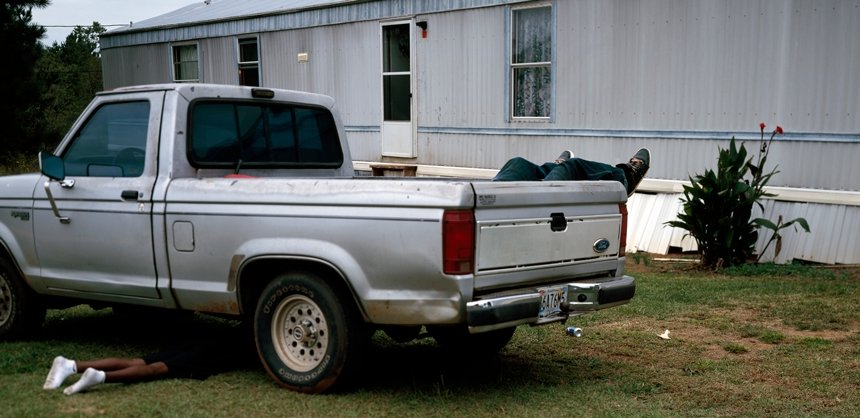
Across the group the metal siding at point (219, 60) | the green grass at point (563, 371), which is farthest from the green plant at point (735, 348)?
the metal siding at point (219, 60)

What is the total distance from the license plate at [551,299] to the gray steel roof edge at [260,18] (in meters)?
8.25

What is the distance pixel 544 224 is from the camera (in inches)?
201

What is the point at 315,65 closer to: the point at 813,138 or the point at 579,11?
the point at 579,11

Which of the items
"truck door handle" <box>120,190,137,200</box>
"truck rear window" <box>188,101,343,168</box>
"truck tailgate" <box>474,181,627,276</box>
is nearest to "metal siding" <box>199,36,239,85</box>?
"truck rear window" <box>188,101,343,168</box>

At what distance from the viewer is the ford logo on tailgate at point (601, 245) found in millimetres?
5461

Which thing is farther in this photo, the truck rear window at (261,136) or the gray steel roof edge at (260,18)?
the gray steel roof edge at (260,18)

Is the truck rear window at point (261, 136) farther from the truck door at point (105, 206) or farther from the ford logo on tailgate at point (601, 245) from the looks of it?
the ford logo on tailgate at point (601, 245)

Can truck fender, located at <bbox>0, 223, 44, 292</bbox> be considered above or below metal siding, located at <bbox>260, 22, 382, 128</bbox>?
below

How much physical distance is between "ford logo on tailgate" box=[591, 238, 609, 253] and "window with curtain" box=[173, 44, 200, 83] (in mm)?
14983

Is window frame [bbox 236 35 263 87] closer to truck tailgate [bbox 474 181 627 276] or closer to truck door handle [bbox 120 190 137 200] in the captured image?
truck door handle [bbox 120 190 137 200]

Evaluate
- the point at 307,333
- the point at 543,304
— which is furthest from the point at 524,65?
the point at 307,333

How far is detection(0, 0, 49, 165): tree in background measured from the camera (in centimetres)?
1853

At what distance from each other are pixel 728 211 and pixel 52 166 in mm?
6864

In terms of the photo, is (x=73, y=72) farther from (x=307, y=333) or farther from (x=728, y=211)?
(x=307, y=333)
